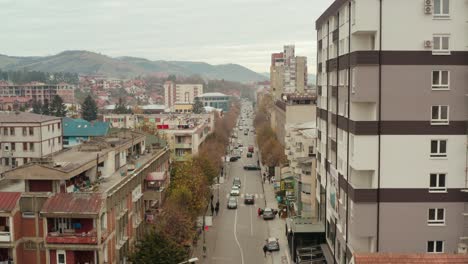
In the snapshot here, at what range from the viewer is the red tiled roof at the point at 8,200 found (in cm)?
2644

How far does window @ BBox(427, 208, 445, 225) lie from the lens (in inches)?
941

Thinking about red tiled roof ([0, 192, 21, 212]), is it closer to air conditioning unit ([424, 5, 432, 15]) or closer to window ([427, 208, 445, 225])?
window ([427, 208, 445, 225])

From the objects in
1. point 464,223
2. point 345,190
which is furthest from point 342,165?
point 464,223

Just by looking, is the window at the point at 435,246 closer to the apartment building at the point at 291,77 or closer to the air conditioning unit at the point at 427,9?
the air conditioning unit at the point at 427,9

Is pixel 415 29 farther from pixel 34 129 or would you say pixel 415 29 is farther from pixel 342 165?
pixel 34 129

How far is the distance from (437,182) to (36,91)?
178 meters

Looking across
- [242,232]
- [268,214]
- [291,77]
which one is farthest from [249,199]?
[291,77]

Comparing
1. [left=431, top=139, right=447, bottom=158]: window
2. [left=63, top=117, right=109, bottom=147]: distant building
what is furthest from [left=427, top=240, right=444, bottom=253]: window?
[left=63, top=117, right=109, bottom=147]: distant building

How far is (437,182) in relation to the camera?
78.0ft

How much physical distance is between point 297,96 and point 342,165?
170ft

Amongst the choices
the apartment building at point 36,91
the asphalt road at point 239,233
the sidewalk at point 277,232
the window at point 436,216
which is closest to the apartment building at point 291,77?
the apartment building at point 36,91

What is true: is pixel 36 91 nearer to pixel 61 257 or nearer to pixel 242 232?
pixel 242 232

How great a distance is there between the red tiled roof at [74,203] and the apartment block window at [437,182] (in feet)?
47.7

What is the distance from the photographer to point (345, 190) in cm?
2631
